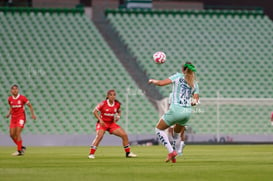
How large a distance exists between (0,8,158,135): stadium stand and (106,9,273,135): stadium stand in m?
1.92

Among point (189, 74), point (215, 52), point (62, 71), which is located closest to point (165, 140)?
point (189, 74)

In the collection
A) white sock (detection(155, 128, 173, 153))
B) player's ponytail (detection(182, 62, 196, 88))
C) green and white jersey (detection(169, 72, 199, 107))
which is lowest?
white sock (detection(155, 128, 173, 153))

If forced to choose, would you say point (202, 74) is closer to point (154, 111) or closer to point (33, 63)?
point (154, 111)

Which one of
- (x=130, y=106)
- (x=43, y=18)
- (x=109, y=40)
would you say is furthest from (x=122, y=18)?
(x=130, y=106)

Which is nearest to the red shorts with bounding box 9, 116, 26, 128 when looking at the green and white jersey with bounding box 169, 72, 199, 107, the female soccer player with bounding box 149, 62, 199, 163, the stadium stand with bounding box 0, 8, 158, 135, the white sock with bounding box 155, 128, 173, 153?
the white sock with bounding box 155, 128, 173, 153

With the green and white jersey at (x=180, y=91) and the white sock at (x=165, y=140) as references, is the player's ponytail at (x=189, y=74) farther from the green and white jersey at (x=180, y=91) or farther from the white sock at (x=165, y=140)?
the white sock at (x=165, y=140)

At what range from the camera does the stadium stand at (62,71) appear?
112 feet

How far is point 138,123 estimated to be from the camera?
3478 centimetres

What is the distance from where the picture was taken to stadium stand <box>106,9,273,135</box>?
3628cm

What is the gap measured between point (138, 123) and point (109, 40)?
7.55 m

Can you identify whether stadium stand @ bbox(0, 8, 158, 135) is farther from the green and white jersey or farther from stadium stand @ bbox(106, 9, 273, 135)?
the green and white jersey

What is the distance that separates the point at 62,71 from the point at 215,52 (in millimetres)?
8996

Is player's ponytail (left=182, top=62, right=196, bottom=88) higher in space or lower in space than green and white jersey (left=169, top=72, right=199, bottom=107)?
higher

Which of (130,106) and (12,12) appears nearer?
(130,106)
